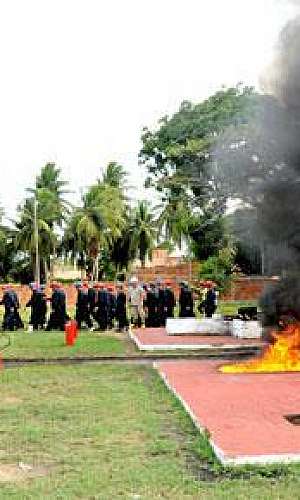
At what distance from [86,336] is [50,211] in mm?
29430

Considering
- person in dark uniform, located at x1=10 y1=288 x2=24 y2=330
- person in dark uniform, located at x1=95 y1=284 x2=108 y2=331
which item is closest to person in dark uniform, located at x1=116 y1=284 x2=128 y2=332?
person in dark uniform, located at x1=95 y1=284 x2=108 y2=331

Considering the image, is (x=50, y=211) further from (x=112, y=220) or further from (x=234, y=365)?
(x=234, y=365)

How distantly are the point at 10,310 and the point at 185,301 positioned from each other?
5.28 meters

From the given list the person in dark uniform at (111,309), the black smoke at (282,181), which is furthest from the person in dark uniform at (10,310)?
the black smoke at (282,181)

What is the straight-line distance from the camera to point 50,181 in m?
51.5

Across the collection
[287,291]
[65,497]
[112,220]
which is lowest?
[65,497]

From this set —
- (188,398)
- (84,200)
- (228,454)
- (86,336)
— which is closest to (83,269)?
(84,200)

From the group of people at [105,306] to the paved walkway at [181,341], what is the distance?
1459mm

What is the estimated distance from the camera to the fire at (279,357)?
13.2 meters

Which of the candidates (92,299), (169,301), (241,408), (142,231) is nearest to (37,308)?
(92,299)

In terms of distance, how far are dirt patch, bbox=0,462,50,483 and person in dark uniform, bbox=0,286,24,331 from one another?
546 inches

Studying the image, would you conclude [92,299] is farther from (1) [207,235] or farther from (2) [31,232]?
(2) [31,232]

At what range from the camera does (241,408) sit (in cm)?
965

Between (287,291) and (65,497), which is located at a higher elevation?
(287,291)
